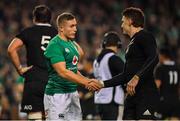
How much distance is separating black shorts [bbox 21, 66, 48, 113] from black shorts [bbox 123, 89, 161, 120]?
162 cm

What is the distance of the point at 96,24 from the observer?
2245cm

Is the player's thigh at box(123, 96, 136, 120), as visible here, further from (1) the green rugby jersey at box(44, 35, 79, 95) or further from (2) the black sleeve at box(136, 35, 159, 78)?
(1) the green rugby jersey at box(44, 35, 79, 95)

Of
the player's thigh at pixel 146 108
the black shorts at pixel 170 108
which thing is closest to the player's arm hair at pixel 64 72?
the player's thigh at pixel 146 108

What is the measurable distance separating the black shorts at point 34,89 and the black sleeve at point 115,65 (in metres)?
1.62

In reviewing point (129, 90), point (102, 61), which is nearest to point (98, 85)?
point (129, 90)

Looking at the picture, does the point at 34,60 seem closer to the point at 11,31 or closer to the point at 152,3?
the point at 11,31

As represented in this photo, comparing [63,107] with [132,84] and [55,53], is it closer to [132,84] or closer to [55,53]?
[55,53]

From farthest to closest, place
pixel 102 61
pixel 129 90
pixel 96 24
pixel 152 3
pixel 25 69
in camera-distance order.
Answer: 1. pixel 152 3
2. pixel 96 24
3. pixel 102 61
4. pixel 25 69
5. pixel 129 90

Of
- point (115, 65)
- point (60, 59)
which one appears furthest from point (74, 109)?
point (115, 65)

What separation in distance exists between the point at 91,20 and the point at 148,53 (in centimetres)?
1355

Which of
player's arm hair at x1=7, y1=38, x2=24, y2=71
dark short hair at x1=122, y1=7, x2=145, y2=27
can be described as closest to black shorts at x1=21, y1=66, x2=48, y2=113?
player's arm hair at x1=7, y1=38, x2=24, y2=71

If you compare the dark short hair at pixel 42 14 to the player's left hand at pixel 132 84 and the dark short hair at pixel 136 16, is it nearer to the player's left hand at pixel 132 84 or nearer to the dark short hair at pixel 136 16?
the dark short hair at pixel 136 16

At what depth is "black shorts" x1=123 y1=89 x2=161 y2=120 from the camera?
9305mm

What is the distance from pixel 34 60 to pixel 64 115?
1560 millimetres
